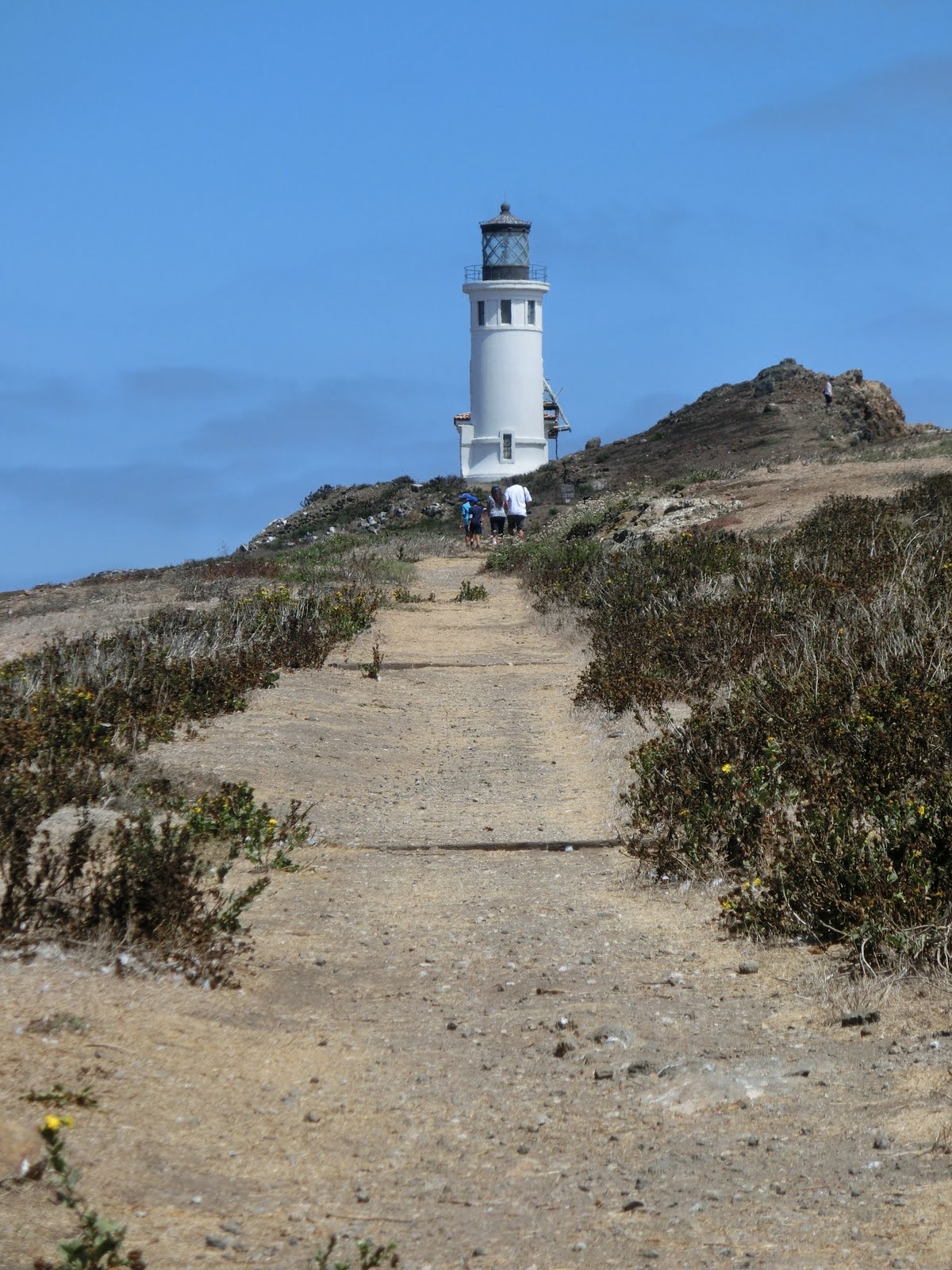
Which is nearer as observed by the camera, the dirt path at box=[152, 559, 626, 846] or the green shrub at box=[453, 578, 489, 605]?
the dirt path at box=[152, 559, 626, 846]

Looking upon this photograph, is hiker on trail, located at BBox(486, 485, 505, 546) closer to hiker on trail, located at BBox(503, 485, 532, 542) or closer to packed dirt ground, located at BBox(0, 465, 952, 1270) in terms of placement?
hiker on trail, located at BBox(503, 485, 532, 542)

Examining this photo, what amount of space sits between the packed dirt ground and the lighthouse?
51.2 metres

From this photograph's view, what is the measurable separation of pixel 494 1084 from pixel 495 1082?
0.02 metres

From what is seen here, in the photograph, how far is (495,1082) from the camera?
4.92 metres

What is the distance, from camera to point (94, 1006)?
4.98 m

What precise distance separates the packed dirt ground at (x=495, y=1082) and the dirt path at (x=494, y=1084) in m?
0.01

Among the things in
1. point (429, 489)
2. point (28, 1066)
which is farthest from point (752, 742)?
point (429, 489)

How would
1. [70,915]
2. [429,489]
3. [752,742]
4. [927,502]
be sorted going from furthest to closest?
[429,489] < [927,502] < [752,742] < [70,915]

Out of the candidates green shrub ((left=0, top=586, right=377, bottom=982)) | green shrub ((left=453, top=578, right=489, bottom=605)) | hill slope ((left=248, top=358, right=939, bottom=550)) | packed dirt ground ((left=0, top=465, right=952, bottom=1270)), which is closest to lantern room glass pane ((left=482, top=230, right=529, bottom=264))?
hill slope ((left=248, top=358, right=939, bottom=550))

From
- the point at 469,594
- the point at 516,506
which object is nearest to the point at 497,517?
the point at 516,506

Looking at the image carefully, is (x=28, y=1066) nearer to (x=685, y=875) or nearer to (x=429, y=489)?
(x=685, y=875)

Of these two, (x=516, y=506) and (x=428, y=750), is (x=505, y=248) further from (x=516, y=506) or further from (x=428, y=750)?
(x=428, y=750)

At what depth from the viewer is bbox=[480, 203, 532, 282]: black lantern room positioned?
191 feet

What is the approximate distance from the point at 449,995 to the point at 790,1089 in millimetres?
1607
